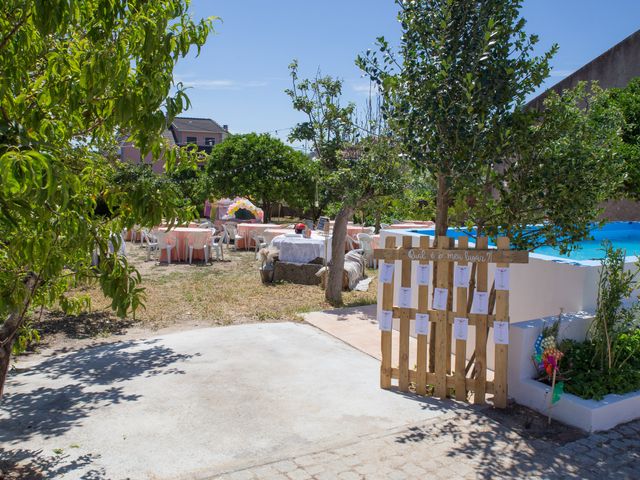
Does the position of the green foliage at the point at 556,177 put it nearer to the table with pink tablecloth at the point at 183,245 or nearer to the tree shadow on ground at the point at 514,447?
the tree shadow on ground at the point at 514,447

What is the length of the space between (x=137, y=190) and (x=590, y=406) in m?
3.92

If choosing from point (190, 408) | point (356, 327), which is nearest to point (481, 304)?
point (190, 408)

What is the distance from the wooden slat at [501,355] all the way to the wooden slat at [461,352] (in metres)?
0.30

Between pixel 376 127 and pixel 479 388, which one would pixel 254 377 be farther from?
pixel 376 127

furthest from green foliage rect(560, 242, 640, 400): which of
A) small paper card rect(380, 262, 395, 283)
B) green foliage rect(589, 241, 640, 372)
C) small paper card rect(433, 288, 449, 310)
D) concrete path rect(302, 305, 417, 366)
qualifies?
concrete path rect(302, 305, 417, 366)

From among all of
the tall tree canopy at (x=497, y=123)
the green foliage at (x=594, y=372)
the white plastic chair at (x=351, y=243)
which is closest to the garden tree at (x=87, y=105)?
the tall tree canopy at (x=497, y=123)

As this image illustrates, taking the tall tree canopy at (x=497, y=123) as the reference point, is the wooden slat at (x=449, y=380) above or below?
below

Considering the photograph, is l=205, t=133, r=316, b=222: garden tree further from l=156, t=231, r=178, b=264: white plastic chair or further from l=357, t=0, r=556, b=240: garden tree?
l=357, t=0, r=556, b=240: garden tree

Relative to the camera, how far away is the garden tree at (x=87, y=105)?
100 inches

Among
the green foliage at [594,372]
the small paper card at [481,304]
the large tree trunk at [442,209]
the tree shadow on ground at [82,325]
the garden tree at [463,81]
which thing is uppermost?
the garden tree at [463,81]

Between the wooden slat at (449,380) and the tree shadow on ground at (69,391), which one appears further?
the wooden slat at (449,380)

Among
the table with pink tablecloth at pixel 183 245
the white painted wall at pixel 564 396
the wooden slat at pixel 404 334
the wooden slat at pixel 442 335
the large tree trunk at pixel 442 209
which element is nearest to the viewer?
the white painted wall at pixel 564 396

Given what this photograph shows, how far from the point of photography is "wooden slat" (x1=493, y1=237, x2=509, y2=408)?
195 inches

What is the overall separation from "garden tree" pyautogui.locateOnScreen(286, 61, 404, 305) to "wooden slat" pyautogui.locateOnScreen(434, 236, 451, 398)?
3.86 metres
